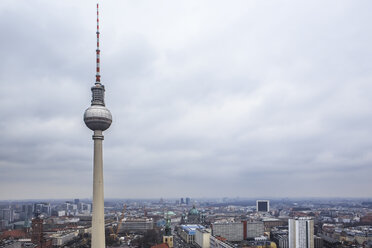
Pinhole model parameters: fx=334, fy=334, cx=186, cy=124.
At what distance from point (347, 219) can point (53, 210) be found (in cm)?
14442

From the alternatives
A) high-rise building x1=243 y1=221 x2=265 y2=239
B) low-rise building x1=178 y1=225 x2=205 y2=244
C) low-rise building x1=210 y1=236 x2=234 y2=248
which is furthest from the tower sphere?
high-rise building x1=243 y1=221 x2=265 y2=239

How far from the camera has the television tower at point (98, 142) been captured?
4528cm

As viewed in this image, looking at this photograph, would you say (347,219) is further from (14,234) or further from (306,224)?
(14,234)

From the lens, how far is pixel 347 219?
15400 centimetres

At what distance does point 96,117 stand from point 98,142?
361cm

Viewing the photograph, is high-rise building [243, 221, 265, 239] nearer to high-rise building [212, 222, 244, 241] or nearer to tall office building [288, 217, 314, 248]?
high-rise building [212, 222, 244, 241]

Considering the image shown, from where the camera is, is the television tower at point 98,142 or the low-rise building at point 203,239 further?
the low-rise building at point 203,239

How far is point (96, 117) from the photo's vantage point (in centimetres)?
4812

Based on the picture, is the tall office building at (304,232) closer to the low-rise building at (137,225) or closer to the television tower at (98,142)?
the television tower at (98,142)

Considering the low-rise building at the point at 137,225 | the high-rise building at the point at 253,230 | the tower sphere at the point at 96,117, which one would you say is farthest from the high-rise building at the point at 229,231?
the tower sphere at the point at 96,117

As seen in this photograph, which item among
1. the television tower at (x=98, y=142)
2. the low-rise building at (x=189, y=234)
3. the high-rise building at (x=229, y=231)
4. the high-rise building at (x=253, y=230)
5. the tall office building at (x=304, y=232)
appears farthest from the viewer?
the high-rise building at (x=253, y=230)

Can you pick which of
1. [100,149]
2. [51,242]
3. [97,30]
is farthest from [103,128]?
[51,242]

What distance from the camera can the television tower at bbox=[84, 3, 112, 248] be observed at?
4528 cm

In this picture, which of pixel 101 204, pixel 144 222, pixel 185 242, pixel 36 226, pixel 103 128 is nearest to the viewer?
pixel 101 204
